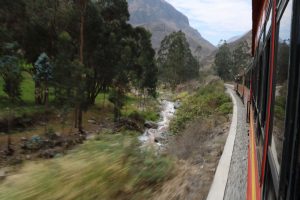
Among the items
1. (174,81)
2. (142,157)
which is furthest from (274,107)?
(174,81)

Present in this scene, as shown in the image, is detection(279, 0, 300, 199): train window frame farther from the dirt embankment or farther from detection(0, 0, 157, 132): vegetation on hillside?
detection(0, 0, 157, 132): vegetation on hillside

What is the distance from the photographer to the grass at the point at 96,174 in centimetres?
502

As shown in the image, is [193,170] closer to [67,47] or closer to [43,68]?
[67,47]

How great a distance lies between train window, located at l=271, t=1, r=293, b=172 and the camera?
A: 2415 mm

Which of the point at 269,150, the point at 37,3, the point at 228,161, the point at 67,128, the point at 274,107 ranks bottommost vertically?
the point at 67,128

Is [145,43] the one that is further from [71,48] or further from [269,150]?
[269,150]

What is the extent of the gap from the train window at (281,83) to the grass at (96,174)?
300cm

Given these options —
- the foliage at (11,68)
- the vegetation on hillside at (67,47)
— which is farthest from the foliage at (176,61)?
the foliage at (11,68)

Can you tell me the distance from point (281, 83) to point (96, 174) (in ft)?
11.8

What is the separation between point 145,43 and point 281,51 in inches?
1861

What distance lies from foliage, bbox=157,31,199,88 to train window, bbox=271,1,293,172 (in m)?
82.3

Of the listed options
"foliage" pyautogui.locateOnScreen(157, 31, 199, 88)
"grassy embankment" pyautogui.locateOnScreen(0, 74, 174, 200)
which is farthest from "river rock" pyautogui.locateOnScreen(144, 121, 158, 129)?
"foliage" pyautogui.locateOnScreen(157, 31, 199, 88)

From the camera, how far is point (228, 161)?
948 centimetres

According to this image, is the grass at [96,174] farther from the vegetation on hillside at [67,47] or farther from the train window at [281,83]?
the vegetation on hillside at [67,47]
